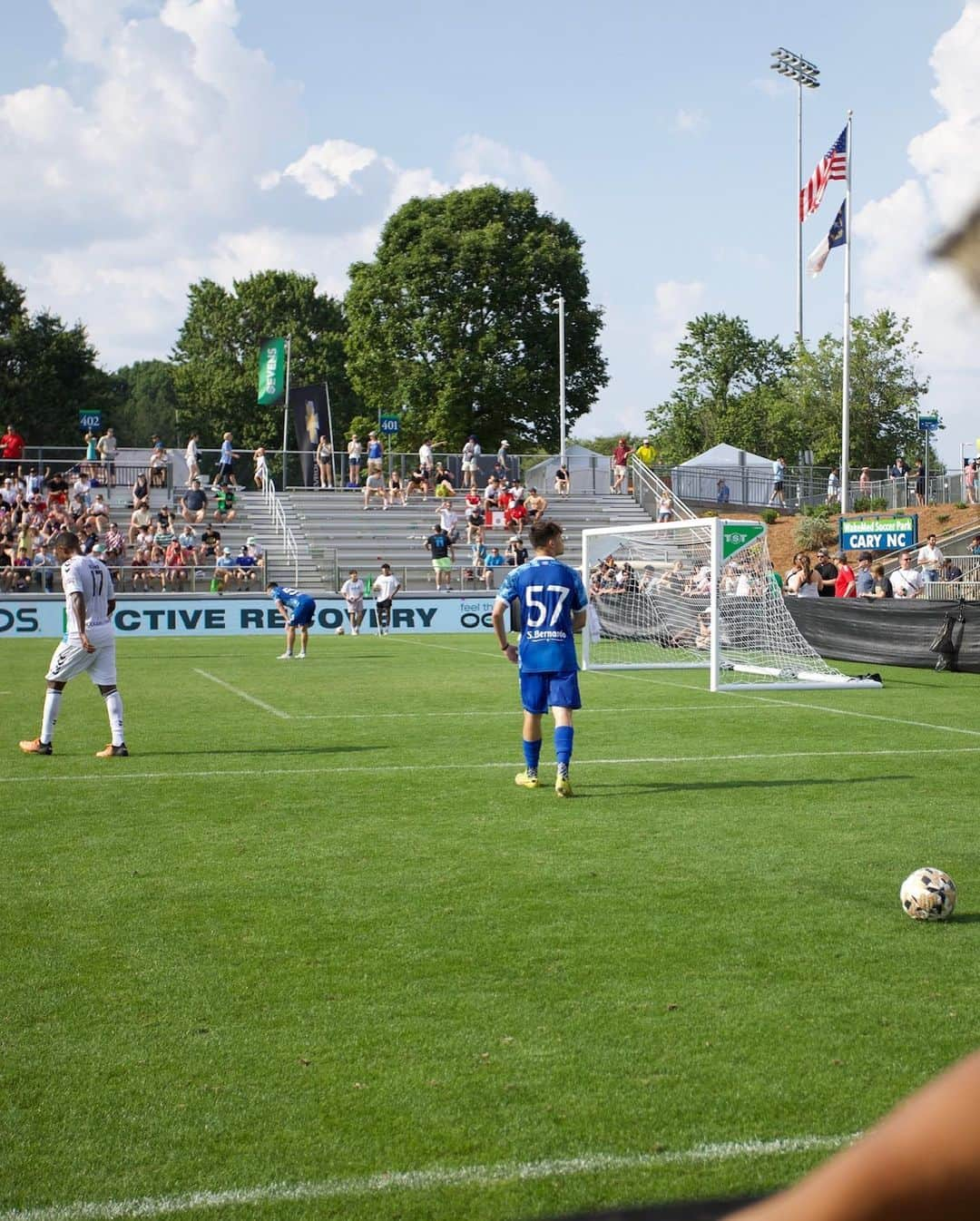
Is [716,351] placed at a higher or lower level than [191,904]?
higher

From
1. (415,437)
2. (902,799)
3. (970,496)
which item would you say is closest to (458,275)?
(415,437)

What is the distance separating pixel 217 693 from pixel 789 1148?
15.7 metres

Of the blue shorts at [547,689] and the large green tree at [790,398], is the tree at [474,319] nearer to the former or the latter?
the large green tree at [790,398]

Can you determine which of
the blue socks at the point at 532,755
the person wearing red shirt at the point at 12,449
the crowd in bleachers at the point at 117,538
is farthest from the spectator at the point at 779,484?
the blue socks at the point at 532,755

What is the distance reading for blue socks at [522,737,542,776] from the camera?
10430 mm

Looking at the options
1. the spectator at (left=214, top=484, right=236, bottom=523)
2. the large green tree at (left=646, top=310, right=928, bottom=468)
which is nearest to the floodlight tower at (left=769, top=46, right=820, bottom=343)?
the large green tree at (left=646, top=310, right=928, bottom=468)

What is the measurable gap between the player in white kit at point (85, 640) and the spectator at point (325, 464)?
3227 centimetres

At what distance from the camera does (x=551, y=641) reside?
10156 millimetres

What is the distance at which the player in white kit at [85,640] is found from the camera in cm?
1193

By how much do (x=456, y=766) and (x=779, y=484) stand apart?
138 ft

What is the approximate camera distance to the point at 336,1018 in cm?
507

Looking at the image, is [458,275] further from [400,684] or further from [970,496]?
[400,684]

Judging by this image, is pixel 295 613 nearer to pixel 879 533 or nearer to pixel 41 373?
pixel 879 533

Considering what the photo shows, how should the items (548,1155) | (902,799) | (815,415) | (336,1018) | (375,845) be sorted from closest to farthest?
(548,1155), (336,1018), (375,845), (902,799), (815,415)
